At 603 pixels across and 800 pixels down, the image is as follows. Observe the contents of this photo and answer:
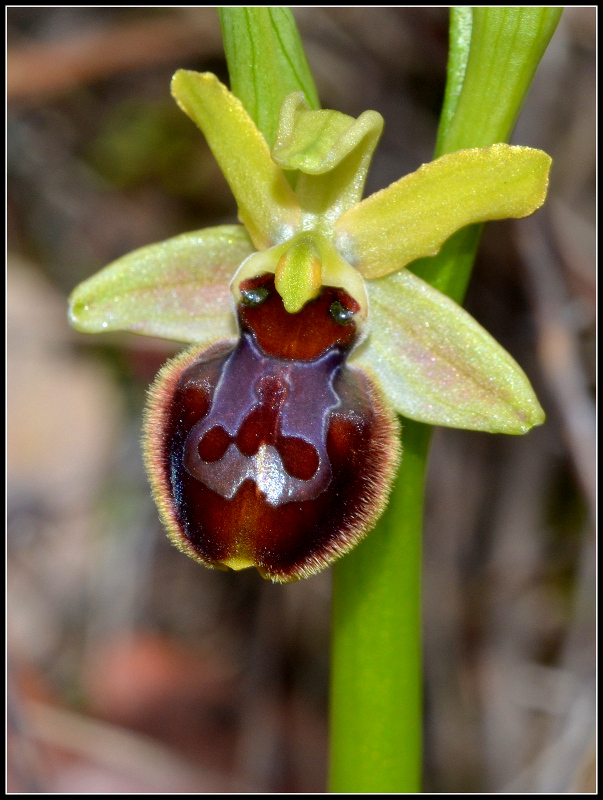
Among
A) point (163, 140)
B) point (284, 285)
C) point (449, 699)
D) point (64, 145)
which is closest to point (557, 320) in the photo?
point (449, 699)

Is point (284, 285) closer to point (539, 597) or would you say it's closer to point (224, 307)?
point (224, 307)

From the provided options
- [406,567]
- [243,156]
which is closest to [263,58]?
[243,156]

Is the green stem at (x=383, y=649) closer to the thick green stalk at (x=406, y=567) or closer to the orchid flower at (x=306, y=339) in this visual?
the thick green stalk at (x=406, y=567)

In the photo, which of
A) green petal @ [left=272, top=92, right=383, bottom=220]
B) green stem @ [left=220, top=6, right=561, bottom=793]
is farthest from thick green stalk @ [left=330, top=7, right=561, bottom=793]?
green petal @ [left=272, top=92, right=383, bottom=220]

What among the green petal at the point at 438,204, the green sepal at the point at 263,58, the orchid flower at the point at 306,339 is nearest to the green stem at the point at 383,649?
the orchid flower at the point at 306,339

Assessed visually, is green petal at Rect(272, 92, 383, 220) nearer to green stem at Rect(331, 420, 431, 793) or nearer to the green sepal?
the green sepal

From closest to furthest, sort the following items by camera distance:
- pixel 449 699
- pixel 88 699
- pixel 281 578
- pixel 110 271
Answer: pixel 281 578 < pixel 110 271 < pixel 449 699 < pixel 88 699
